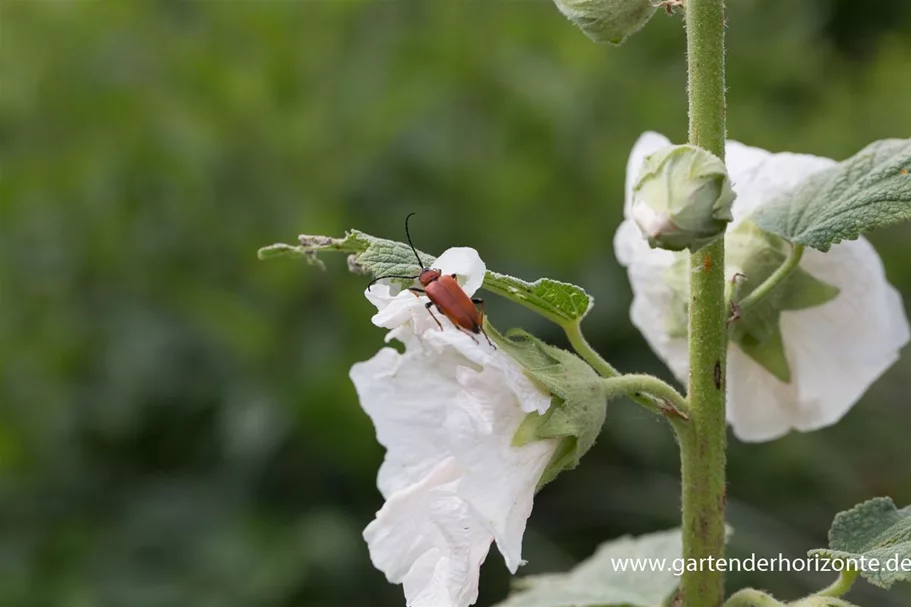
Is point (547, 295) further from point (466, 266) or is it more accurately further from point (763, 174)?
point (763, 174)

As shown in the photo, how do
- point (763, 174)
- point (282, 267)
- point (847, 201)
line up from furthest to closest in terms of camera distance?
point (282, 267), point (763, 174), point (847, 201)

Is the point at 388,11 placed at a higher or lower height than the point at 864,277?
higher

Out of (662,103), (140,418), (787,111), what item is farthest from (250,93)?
(787,111)

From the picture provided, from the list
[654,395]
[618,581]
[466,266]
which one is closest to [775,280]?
[654,395]

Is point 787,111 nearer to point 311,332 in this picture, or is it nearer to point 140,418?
point 311,332

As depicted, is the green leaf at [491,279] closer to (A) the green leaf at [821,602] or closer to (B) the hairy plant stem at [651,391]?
(B) the hairy plant stem at [651,391]

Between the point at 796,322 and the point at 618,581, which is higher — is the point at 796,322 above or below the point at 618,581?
above

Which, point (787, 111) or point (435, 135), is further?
point (787, 111)

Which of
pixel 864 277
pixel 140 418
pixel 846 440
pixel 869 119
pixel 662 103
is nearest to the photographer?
pixel 864 277
